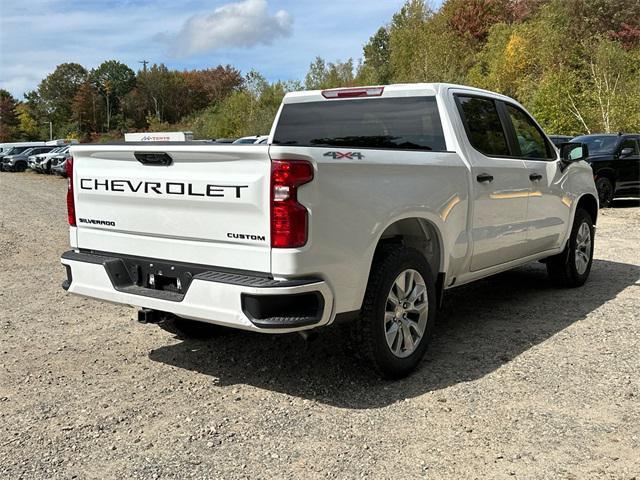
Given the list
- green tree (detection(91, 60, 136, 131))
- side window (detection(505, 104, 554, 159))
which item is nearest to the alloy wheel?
side window (detection(505, 104, 554, 159))

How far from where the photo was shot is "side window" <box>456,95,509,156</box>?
5.16 meters

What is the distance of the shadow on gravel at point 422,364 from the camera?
4.22 metres

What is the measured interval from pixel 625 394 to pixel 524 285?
3213 millimetres

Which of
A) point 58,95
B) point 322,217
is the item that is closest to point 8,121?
point 58,95

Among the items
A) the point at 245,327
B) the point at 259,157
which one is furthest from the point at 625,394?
the point at 259,157

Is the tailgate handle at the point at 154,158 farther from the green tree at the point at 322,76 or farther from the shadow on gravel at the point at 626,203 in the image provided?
the green tree at the point at 322,76

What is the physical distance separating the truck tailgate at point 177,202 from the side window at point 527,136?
10.3ft

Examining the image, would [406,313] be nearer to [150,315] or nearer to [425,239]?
[425,239]

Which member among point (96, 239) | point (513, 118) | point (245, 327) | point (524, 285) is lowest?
point (524, 285)

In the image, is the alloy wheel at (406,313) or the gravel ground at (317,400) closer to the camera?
the gravel ground at (317,400)

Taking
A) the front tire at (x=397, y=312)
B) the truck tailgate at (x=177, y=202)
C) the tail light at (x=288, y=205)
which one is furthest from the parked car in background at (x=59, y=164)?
the tail light at (x=288, y=205)

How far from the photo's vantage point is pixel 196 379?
4.39 metres

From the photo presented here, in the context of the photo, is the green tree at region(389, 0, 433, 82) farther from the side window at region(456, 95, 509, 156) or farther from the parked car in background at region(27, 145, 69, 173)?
the side window at region(456, 95, 509, 156)

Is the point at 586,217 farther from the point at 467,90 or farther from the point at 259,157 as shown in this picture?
the point at 259,157
